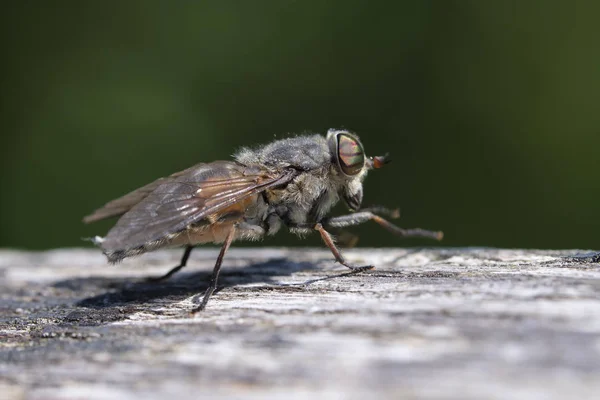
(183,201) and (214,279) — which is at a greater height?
(183,201)

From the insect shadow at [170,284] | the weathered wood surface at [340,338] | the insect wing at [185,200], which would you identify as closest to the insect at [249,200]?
the insect wing at [185,200]

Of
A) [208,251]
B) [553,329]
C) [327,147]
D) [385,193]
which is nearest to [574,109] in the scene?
[385,193]

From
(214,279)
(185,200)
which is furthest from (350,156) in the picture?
(214,279)

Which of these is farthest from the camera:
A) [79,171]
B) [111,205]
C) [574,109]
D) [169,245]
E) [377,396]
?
[79,171]

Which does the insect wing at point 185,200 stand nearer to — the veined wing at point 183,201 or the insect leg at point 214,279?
the veined wing at point 183,201

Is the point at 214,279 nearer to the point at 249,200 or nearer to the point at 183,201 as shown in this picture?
the point at 183,201

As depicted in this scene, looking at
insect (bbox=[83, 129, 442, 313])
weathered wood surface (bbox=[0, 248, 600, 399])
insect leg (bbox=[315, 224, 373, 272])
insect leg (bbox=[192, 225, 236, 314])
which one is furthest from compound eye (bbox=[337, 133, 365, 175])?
weathered wood surface (bbox=[0, 248, 600, 399])

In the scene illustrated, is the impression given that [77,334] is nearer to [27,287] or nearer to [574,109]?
[27,287]
